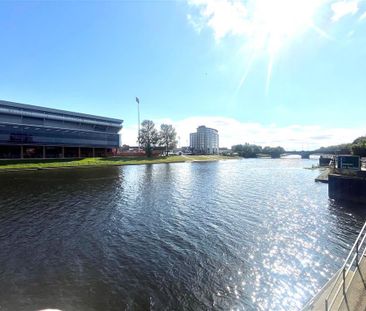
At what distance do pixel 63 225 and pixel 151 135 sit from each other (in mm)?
117730

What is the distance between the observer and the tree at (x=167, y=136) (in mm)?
142000

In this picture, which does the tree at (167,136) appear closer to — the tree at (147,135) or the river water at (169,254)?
the tree at (147,135)

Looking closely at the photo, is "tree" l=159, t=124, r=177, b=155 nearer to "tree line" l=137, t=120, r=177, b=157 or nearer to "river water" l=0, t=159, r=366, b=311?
"tree line" l=137, t=120, r=177, b=157

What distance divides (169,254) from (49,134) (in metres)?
106

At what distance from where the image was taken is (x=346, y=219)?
73.8 ft

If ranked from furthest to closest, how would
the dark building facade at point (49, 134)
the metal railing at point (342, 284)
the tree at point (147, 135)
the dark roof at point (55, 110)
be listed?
the tree at point (147, 135)
the dark roof at point (55, 110)
the dark building facade at point (49, 134)
the metal railing at point (342, 284)

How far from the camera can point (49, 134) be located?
10375cm

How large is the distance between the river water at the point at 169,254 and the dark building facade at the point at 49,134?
80.7m

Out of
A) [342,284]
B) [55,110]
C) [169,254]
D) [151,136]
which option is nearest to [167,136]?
[151,136]

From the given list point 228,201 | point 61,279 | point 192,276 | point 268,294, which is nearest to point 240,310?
point 268,294

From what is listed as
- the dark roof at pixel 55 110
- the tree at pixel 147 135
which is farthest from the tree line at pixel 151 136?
the dark roof at pixel 55 110

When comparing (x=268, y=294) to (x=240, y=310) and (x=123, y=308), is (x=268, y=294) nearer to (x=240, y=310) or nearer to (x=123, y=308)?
(x=240, y=310)

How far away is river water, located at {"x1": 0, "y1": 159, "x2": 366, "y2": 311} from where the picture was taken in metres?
10.5

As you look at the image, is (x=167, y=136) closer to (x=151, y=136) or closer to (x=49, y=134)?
(x=151, y=136)
